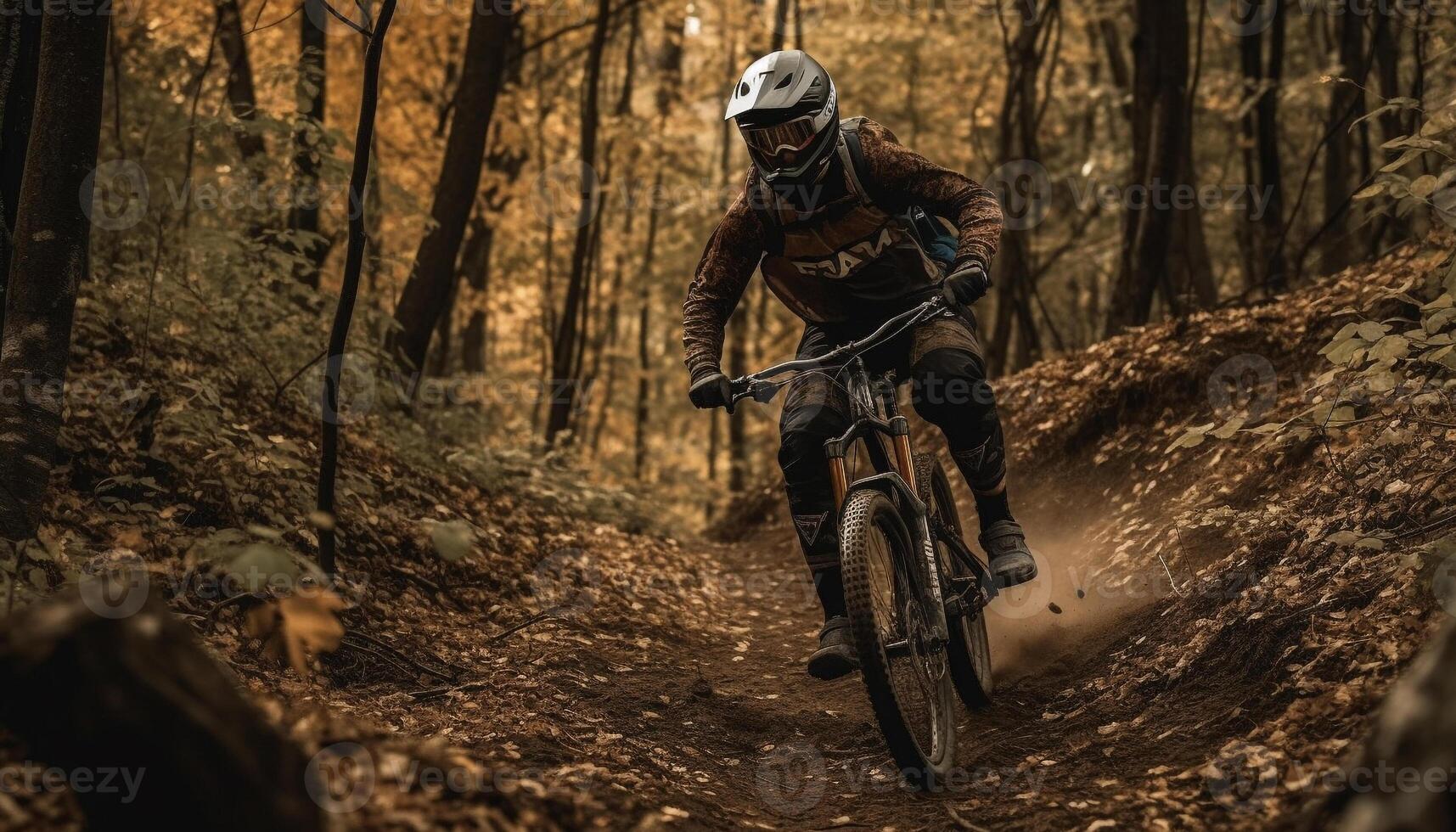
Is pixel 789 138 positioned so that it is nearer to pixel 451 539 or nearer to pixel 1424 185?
pixel 451 539

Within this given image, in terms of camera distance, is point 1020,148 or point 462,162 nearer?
point 462,162

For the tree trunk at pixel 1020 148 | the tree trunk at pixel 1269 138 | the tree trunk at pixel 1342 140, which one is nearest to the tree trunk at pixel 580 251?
the tree trunk at pixel 1020 148

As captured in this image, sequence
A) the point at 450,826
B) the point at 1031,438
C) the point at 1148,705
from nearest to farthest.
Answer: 1. the point at 450,826
2. the point at 1148,705
3. the point at 1031,438

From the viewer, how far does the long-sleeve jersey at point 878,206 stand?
479 centimetres

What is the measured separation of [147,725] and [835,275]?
3.62 meters

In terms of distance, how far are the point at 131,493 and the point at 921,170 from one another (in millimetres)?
4308

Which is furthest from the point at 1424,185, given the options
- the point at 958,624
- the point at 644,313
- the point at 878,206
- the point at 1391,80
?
the point at 644,313

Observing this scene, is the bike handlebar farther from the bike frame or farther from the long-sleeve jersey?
the long-sleeve jersey

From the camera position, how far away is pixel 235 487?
6051 millimetres

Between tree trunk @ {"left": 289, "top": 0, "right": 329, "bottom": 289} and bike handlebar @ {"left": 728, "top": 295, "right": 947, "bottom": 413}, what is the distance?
2.83 metres

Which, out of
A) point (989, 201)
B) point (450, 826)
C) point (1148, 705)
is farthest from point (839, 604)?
point (450, 826)

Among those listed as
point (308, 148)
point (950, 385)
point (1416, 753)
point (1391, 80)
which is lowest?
point (1416, 753)

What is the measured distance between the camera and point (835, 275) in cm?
498

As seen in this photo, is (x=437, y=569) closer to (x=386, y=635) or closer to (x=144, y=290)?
(x=386, y=635)
